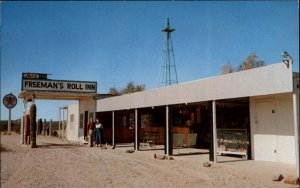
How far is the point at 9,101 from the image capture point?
9898 mm

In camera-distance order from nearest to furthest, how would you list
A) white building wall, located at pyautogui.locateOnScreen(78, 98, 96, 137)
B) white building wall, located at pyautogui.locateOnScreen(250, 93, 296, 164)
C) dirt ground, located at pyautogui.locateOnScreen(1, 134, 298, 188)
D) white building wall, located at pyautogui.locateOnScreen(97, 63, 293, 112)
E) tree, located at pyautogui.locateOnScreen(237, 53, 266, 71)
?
1. dirt ground, located at pyautogui.locateOnScreen(1, 134, 298, 188)
2. white building wall, located at pyautogui.locateOnScreen(97, 63, 293, 112)
3. white building wall, located at pyautogui.locateOnScreen(250, 93, 296, 164)
4. white building wall, located at pyautogui.locateOnScreen(78, 98, 96, 137)
5. tree, located at pyautogui.locateOnScreen(237, 53, 266, 71)

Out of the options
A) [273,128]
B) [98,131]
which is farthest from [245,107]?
[98,131]

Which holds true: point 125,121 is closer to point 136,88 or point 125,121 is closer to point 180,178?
point 180,178

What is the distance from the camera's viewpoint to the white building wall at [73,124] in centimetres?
2761

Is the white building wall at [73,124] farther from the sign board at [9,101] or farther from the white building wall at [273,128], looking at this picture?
the sign board at [9,101]

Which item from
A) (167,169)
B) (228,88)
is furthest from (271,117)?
(167,169)

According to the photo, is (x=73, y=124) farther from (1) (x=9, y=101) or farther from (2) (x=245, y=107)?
(1) (x=9, y=101)

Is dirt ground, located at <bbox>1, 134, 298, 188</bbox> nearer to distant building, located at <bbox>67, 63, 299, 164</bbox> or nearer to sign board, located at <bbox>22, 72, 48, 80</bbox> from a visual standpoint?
distant building, located at <bbox>67, 63, 299, 164</bbox>

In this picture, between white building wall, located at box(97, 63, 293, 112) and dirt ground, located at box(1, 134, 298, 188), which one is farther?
white building wall, located at box(97, 63, 293, 112)

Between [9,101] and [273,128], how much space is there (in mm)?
9054

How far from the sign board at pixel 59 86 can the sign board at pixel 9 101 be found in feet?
40.3

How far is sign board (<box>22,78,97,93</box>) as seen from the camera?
72.0 feet

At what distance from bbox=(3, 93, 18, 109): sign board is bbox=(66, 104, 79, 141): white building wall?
57.3 ft

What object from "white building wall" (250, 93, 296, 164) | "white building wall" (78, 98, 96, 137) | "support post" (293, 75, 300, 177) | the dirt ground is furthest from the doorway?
"white building wall" (78, 98, 96, 137)
